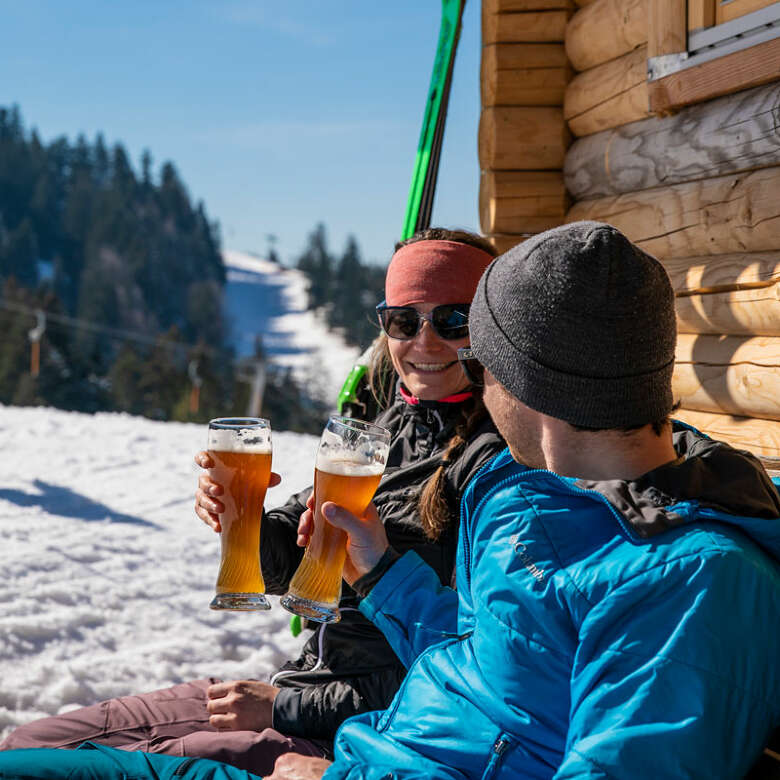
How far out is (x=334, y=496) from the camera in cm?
164

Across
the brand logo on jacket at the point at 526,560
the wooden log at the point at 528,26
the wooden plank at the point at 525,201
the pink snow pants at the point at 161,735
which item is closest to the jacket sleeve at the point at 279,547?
the pink snow pants at the point at 161,735

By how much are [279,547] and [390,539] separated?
35cm

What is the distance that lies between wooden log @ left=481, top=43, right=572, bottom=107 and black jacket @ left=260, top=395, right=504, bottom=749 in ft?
7.12

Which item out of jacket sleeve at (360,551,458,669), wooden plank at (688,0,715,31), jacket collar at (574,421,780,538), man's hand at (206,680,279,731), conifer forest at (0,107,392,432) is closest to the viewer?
jacket collar at (574,421,780,538)

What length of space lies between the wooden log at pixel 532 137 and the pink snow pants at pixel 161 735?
9.14 ft

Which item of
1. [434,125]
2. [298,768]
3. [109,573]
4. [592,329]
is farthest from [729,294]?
[109,573]

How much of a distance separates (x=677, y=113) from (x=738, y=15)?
1.35 feet

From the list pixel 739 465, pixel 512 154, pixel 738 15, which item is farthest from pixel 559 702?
pixel 512 154

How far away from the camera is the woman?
79.4 inches

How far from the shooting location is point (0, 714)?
3.06 meters

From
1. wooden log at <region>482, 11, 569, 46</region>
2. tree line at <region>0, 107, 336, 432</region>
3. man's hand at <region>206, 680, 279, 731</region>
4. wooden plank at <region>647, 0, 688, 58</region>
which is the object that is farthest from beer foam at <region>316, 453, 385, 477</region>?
tree line at <region>0, 107, 336, 432</region>

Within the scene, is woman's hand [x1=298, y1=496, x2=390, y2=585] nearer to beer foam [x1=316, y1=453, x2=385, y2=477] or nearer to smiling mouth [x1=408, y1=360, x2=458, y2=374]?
beer foam [x1=316, y1=453, x2=385, y2=477]

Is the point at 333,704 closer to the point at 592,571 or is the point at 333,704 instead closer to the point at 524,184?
the point at 592,571

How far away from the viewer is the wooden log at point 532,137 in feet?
13.0
